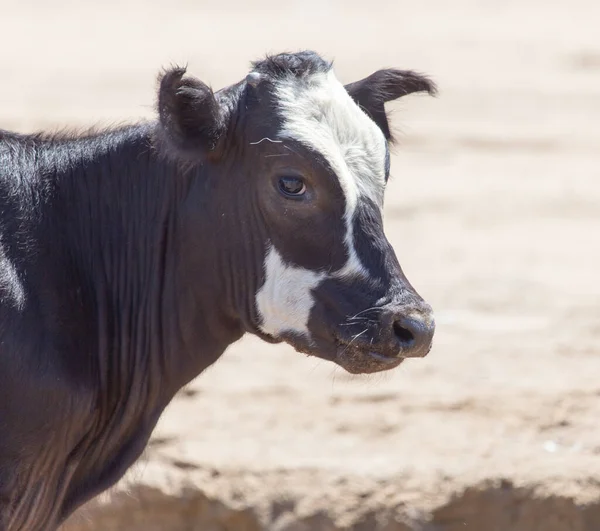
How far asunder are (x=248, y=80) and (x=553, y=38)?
16.1 meters

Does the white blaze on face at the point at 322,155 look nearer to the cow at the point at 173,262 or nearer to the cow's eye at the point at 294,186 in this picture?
the cow at the point at 173,262

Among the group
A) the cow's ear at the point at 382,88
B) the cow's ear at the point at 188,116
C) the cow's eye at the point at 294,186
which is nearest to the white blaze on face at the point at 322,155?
the cow's eye at the point at 294,186

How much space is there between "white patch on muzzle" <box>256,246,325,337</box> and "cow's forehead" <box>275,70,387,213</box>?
31cm

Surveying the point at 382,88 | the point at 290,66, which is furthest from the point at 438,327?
the point at 290,66

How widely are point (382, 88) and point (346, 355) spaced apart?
1.23m

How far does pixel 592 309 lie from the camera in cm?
932

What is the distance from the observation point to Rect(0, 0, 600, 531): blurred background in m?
6.38

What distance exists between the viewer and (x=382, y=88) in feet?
16.6

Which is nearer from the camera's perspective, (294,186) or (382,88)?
(294,186)

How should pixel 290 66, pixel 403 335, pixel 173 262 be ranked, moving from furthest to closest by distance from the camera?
1. pixel 173 262
2. pixel 290 66
3. pixel 403 335

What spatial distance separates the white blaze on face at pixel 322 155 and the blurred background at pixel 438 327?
0.75 meters

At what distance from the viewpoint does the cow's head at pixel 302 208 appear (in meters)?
4.38

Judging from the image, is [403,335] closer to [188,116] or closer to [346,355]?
[346,355]

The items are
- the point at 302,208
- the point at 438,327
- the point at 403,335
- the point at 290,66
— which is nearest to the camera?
the point at 403,335
